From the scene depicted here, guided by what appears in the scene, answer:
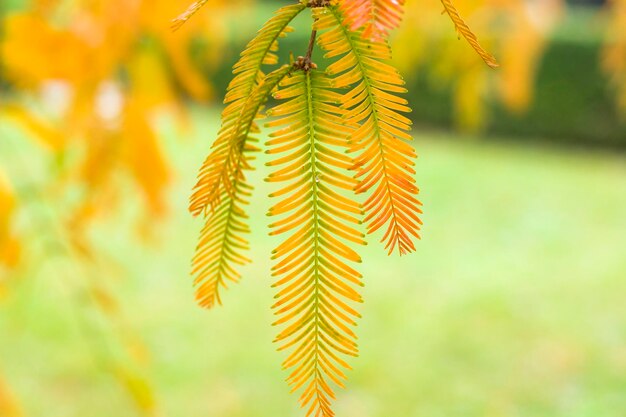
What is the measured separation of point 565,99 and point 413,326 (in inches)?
195

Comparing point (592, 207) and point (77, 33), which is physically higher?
point (77, 33)

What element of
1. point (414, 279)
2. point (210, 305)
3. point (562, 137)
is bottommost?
point (562, 137)

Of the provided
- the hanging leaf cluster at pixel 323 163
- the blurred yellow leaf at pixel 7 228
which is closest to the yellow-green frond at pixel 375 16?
the hanging leaf cluster at pixel 323 163

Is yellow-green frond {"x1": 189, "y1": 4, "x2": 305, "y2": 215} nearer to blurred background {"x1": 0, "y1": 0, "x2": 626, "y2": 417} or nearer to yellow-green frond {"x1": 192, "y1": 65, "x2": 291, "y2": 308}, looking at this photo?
yellow-green frond {"x1": 192, "y1": 65, "x2": 291, "y2": 308}

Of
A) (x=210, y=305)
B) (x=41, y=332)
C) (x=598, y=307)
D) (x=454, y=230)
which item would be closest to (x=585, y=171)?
(x=454, y=230)

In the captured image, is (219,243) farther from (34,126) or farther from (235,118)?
(34,126)

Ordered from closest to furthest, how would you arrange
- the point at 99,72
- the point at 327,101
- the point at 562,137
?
the point at 327,101 → the point at 99,72 → the point at 562,137

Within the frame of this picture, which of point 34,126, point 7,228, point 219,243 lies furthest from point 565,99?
point 219,243

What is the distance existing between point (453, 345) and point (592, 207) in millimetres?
2670

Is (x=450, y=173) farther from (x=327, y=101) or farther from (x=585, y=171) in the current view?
(x=327, y=101)

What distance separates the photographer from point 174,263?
4609 millimetres

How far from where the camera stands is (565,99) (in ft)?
26.1

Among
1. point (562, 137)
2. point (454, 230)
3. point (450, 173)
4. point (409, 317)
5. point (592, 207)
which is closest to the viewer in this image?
point (409, 317)

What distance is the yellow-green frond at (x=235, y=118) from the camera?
1.14 feet
